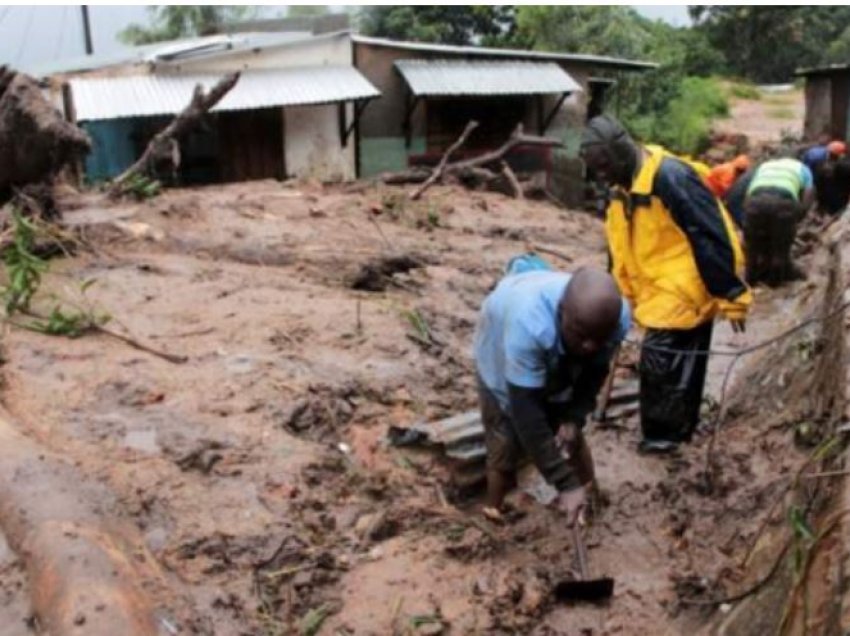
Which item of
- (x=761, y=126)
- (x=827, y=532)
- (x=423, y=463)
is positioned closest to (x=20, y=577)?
(x=423, y=463)

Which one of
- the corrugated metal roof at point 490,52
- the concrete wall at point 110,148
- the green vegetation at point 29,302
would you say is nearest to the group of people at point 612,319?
the green vegetation at point 29,302

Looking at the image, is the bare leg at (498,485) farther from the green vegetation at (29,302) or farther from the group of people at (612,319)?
the green vegetation at (29,302)

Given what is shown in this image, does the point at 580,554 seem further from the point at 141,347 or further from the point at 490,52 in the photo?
the point at 490,52

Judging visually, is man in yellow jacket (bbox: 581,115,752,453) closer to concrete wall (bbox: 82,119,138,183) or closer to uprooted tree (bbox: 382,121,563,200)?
uprooted tree (bbox: 382,121,563,200)

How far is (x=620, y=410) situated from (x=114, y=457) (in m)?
2.83

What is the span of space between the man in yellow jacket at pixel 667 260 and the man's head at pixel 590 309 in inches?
49.4

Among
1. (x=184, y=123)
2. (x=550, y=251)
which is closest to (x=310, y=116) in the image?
(x=184, y=123)

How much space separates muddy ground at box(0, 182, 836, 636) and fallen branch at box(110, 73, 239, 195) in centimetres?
257

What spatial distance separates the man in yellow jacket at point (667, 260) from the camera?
4.03 m

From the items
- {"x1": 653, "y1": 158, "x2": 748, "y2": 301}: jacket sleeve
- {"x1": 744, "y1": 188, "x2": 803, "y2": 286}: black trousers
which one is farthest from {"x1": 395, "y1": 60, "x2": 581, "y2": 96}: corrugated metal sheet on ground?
{"x1": 653, "y1": 158, "x2": 748, "y2": 301}: jacket sleeve

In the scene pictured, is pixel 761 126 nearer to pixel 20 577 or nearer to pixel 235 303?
pixel 235 303

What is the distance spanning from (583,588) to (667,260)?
Answer: 5.24 ft

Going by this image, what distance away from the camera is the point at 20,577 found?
2.87m

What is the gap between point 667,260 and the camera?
166 inches
